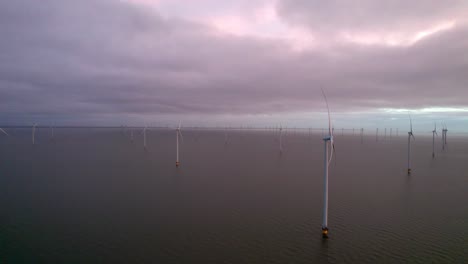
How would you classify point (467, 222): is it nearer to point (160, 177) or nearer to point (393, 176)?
point (393, 176)

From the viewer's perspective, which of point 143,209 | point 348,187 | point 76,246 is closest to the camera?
point 76,246

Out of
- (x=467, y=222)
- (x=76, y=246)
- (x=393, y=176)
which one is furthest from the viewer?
(x=393, y=176)

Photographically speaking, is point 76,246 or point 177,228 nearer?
point 76,246

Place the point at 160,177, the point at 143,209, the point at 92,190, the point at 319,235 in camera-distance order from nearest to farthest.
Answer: the point at 319,235
the point at 143,209
the point at 92,190
the point at 160,177

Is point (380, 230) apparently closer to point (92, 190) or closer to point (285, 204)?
point (285, 204)

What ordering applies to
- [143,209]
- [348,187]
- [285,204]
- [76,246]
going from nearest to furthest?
A: [76,246] < [143,209] < [285,204] < [348,187]

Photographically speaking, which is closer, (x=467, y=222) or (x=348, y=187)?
(x=467, y=222)

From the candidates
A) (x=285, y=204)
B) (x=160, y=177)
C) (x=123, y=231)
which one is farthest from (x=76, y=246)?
(x=160, y=177)

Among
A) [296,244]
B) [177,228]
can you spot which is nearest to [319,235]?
[296,244]
